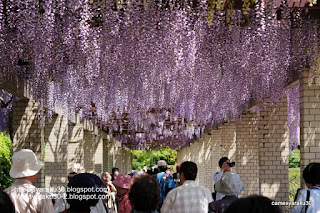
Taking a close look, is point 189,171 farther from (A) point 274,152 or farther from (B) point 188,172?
(A) point 274,152

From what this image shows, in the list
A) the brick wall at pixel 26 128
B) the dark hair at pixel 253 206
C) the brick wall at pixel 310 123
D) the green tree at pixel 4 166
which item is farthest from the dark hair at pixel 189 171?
the brick wall at pixel 26 128

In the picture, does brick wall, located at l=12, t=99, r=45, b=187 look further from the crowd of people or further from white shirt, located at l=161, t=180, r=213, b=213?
white shirt, located at l=161, t=180, r=213, b=213

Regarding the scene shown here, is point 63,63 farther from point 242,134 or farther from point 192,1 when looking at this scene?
point 242,134

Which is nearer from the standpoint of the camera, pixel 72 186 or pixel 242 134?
pixel 72 186

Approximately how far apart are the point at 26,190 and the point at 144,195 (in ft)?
2.81

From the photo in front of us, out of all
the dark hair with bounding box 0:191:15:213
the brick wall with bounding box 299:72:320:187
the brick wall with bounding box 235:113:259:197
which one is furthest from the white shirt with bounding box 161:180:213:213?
the brick wall with bounding box 235:113:259:197

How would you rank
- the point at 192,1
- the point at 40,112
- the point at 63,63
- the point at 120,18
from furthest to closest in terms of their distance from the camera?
the point at 40,112, the point at 63,63, the point at 120,18, the point at 192,1

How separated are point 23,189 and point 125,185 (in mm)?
1156

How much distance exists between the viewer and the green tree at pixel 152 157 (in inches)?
1887

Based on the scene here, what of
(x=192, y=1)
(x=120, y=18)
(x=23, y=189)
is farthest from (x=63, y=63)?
(x=23, y=189)

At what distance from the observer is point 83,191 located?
292 centimetres

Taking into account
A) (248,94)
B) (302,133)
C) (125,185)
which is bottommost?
(125,185)

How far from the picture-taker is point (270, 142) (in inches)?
372

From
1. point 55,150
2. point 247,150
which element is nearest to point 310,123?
point 247,150
